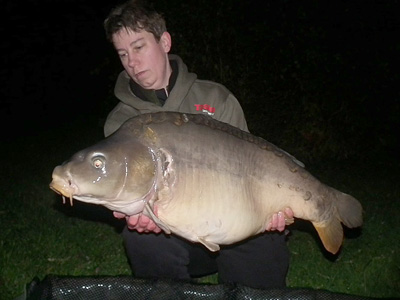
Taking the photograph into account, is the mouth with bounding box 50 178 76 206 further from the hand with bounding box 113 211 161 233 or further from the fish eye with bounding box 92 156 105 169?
the hand with bounding box 113 211 161 233

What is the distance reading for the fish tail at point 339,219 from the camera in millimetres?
2477

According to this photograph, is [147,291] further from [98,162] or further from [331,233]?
[331,233]

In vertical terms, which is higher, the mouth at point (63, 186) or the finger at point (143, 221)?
the mouth at point (63, 186)

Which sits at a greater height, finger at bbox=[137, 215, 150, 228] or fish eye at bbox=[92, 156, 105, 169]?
fish eye at bbox=[92, 156, 105, 169]

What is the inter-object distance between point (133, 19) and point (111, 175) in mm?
912

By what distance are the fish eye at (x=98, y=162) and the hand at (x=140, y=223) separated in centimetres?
34

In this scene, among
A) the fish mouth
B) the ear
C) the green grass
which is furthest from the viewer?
the green grass

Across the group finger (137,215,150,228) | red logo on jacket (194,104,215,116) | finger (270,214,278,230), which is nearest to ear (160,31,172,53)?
red logo on jacket (194,104,215,116)

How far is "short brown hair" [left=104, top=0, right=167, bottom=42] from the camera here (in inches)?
102

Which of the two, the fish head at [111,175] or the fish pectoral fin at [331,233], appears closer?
the fish head at [111,175]

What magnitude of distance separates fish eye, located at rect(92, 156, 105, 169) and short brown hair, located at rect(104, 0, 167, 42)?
827 mm

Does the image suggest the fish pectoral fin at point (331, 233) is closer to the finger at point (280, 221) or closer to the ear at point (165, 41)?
the finger at point (280, 221)

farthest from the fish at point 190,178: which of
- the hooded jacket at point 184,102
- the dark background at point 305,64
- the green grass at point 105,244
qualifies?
the dark background at point 305,64

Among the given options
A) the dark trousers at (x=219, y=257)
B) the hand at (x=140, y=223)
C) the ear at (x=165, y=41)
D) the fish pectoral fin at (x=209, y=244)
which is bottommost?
the dark trousers at (x=219, y=257)
